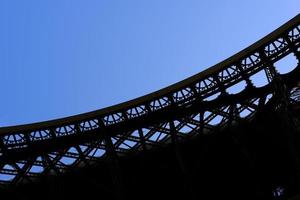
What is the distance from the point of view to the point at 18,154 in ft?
91.2

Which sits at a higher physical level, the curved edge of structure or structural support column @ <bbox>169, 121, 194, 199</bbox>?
the curved edge of structure

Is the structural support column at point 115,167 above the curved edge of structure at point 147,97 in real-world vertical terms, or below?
below

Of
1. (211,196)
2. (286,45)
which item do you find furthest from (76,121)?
(286,45)

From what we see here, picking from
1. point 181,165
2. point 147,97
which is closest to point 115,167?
point 181,165

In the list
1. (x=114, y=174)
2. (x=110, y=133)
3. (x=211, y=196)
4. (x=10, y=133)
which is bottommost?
(x=211, y=196)

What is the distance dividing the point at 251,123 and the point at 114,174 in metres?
9.05

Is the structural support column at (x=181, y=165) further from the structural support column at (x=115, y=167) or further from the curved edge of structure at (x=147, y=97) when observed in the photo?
the structural support column at (x=115, y=167)

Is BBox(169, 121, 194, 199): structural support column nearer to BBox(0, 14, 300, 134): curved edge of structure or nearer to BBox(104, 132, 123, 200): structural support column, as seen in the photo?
BBox(0, 14, 300, 134): curved edge of structure

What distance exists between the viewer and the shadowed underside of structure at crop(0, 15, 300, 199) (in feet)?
87.5

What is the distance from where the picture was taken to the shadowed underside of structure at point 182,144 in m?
26.7

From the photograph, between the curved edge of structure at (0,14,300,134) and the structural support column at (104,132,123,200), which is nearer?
the structural support column at (104,132,123,200)

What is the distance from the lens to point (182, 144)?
30734 millimetres

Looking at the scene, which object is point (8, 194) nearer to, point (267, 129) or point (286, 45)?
point (267, 129)

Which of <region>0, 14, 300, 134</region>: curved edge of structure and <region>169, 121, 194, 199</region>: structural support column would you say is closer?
<region>169, 121, 194, 199</region>: structural support column
